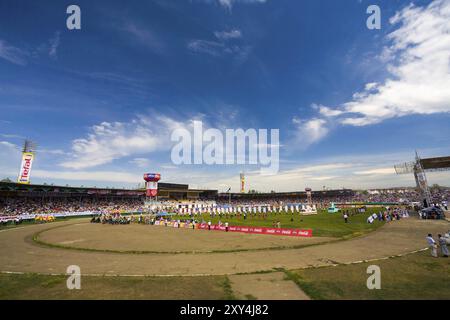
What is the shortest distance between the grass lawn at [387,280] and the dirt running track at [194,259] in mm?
1774

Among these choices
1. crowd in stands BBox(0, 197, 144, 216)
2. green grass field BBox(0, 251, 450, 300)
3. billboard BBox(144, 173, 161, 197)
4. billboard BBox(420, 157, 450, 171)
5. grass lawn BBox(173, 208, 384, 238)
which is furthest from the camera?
crowd in stands BBox(0, 197, 144, 216)

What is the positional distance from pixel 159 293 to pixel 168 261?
21.5 feet

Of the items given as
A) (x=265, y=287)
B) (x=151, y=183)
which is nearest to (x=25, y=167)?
(x=151, y=183)

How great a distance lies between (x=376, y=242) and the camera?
21.7 meters

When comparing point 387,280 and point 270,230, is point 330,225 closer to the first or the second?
point 270,230

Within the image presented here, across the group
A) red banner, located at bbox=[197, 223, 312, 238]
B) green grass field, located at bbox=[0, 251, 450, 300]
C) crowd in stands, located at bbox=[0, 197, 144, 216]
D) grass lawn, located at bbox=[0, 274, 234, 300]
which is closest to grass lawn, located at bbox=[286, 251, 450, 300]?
green grass field, located at bbox=[0, 251, 450, 300]

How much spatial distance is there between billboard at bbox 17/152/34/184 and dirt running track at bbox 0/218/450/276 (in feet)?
147

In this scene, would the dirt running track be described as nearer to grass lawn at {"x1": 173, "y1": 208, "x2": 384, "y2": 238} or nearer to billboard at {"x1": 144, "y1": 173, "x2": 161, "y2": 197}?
grass lawn at {"x1": 173, "y1": 208, "x2": 384, "y2": 238}

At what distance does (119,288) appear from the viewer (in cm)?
1120

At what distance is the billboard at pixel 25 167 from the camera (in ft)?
187

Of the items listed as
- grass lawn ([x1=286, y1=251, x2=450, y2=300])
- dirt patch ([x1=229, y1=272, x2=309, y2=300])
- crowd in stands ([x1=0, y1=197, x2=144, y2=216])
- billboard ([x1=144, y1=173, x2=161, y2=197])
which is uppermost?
billboard ([x1=144, y1=173, x2=161, y2=197])

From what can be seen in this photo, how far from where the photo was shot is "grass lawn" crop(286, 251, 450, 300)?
986 centimetres
